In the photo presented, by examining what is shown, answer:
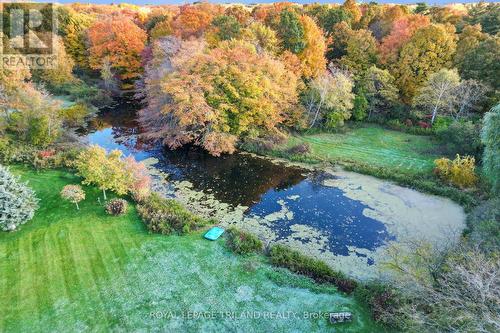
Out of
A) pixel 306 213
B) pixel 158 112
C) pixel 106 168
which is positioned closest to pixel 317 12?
pixel 158 112

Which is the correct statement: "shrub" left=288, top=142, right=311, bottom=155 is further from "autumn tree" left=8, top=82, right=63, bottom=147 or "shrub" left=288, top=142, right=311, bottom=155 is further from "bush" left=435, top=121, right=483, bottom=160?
"autumn tree" left=8, top=82, right=63, bottom=147

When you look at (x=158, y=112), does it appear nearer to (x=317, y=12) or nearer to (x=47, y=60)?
(x=47, y=60)

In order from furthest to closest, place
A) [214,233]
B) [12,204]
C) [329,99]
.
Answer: [329,99] < [214,233] < [12,204]

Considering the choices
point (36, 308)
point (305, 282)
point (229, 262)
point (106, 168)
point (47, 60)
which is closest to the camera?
point (36, 308)

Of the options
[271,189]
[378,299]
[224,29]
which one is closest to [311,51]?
[224,29]

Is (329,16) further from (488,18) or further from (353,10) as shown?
(488,18)

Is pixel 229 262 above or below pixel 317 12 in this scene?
below
